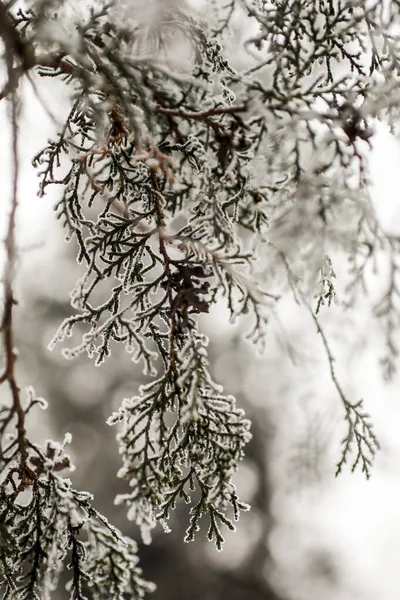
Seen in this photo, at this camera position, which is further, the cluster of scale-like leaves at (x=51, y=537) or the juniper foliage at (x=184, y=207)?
the cluster of scale-like leaves at (x=51, y=537)

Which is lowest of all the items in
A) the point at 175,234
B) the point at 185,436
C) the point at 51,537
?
the point at 51,537

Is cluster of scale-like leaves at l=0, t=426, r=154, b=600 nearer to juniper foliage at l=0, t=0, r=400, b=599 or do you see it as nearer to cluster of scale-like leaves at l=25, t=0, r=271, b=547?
juniper foliage at l=0, t=0, r=400, b=599

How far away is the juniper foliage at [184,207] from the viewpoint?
1.88m

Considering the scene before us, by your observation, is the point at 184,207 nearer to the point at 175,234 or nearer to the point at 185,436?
the point at 175,234

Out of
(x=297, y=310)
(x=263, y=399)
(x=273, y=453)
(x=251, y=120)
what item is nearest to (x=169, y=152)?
(x=251, y=120)

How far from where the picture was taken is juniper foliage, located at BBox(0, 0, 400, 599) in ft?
6.17

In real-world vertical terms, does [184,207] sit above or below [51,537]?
above

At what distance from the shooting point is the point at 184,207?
2.25 metres

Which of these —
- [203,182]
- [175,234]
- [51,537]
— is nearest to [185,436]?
[51,537]

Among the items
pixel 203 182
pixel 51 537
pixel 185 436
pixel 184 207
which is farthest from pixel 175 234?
pixel 51 537

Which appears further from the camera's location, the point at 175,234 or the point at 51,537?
the point at 175,234

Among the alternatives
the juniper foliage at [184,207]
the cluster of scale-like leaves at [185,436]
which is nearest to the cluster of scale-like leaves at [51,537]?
the juniper foliage at [184,207]

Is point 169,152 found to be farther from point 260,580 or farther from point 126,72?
point 260,580

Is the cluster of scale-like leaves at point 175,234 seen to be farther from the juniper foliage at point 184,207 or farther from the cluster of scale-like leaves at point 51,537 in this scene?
the cluster of scale-like leaves at point 51,537
